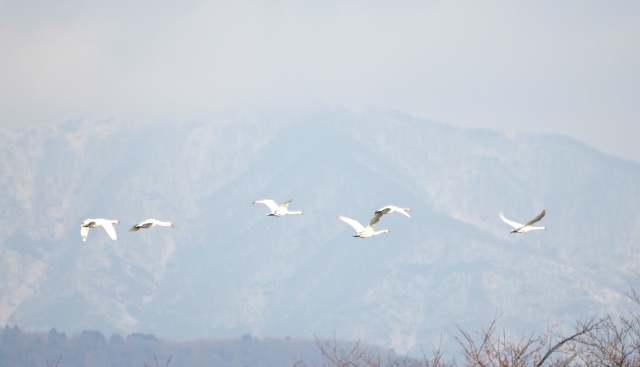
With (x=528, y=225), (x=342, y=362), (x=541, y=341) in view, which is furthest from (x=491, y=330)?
(x=528, y=225)

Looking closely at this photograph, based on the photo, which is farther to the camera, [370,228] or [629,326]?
[370,228]

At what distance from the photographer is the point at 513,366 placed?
3180cm

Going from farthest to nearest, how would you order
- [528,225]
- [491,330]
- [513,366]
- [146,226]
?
[146,226], [528,225], [491,330], [513,366]

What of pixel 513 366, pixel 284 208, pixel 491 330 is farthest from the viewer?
pixel 284 208

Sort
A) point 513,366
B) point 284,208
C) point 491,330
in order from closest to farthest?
point 513,366, point 491,330, point 284,208

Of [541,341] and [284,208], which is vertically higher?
[541,341]

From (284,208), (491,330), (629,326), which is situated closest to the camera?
(491,330)

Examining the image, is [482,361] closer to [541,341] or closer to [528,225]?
[541,341]

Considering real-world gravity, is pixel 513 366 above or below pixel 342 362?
above

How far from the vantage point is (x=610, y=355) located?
33.2 m

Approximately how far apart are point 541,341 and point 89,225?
837 inches

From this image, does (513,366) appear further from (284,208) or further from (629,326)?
(284,208)

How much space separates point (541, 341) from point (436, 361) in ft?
11.9

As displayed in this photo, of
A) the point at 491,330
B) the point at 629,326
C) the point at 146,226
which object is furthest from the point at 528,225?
the point at 146,226
